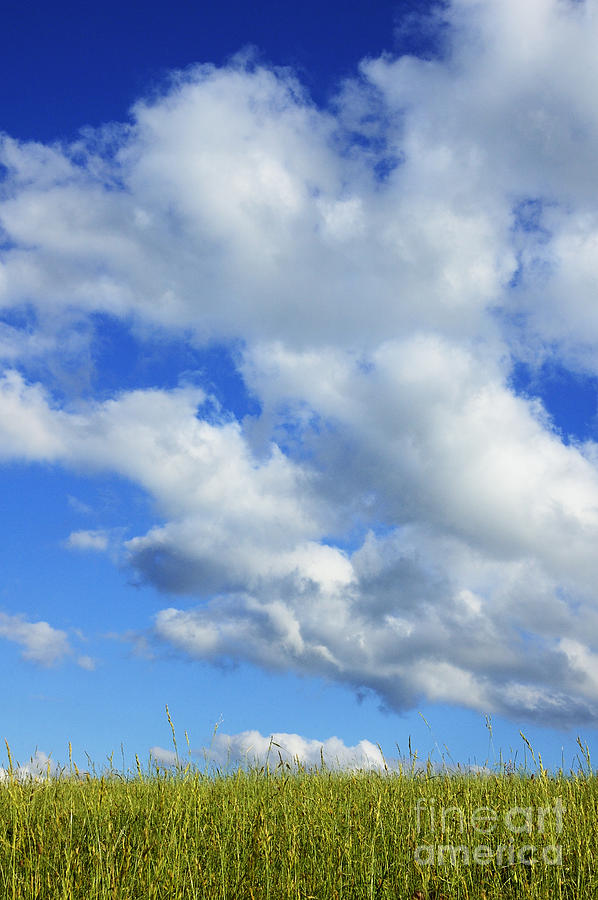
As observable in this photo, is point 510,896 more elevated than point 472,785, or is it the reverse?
point 472,785

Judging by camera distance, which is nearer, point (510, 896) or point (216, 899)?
point (216, 899)

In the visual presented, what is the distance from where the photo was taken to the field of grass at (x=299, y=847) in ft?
18.6

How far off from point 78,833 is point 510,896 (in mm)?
4260

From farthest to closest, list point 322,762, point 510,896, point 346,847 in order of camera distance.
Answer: point 322,762, point 346,847, point 510,896

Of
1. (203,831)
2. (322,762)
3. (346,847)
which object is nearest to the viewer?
(346,847)

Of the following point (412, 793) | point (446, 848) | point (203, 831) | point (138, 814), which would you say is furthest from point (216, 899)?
point (412, 793)

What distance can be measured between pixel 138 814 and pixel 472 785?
4.93 meters

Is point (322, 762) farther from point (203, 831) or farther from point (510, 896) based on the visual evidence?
point (510, 896)

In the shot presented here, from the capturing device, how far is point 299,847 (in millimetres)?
6629

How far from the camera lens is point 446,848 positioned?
6438 mm

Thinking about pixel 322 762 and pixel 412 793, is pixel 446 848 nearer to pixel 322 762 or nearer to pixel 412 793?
pixel 412 793

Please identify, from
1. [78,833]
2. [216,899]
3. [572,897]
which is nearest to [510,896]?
[572,897]

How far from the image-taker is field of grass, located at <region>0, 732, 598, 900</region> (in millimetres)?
5668

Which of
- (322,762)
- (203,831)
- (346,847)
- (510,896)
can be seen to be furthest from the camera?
(322,762)
